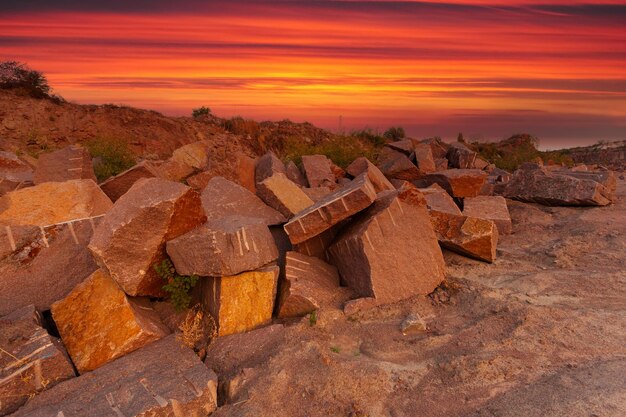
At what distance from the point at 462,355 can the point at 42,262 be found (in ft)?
14.7

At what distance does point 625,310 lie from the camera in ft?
15.9

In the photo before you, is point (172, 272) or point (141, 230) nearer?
point (141, 230)

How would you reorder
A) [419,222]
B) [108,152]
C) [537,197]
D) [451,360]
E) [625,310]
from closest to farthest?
[451,360] → [625,310] → [419,222] → [537,197] → [108,152]

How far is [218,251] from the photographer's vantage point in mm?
4777

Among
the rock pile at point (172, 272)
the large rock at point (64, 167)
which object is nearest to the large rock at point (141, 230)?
the rock pile at point (172, 272)

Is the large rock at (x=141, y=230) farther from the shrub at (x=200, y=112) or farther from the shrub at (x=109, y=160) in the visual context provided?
the shrub at (x=200, y=112)

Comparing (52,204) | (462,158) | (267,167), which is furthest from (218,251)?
(462,158)

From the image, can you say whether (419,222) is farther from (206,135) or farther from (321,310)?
(206,135)

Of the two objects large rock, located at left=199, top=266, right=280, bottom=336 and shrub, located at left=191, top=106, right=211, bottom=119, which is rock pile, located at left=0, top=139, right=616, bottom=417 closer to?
large rock, located at left=199, top=266, right=280, bottom=336

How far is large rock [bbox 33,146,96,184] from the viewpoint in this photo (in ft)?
24.3

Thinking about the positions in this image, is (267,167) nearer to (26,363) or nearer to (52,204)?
(52,204)

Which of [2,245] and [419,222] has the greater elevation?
[419,222]

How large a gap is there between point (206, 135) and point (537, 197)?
16.3 meters

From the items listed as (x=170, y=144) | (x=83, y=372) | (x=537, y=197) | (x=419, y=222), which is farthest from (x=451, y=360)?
(x=170, y=144)
